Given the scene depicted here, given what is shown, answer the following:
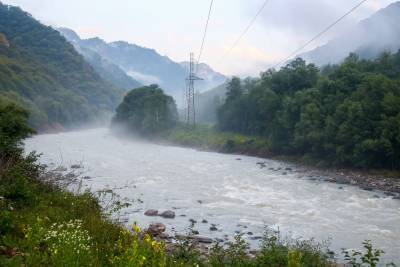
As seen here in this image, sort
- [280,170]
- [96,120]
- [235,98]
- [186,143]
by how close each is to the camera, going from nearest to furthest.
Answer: [280,170], [186,143], [235,98], [96,120]

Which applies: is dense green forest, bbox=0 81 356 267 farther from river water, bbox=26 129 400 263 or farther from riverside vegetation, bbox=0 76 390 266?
river water, bbox=26 129 400 263

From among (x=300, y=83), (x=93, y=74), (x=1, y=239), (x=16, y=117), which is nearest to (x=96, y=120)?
(x=93, y=74)

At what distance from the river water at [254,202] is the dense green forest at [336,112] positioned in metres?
6.26

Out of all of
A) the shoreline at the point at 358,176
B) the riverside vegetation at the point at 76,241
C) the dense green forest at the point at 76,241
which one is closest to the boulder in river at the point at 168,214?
the riverside vegetation at the point at 76,241

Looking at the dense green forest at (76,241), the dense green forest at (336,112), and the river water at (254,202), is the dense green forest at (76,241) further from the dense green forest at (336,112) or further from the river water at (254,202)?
the dense green forest at (336,112)

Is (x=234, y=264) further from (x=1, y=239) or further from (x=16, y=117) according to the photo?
(x=16, y=117)

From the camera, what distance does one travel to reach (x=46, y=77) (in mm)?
123250

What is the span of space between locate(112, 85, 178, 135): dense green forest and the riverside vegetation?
70987 mm

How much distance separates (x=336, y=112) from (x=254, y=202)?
893 inches

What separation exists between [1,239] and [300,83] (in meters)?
58.2

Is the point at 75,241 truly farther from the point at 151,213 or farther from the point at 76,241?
the point at 151,213

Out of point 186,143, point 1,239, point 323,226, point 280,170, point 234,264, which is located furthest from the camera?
point 186,143

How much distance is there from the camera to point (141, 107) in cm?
9681

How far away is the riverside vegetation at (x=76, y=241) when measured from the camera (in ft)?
17.8
